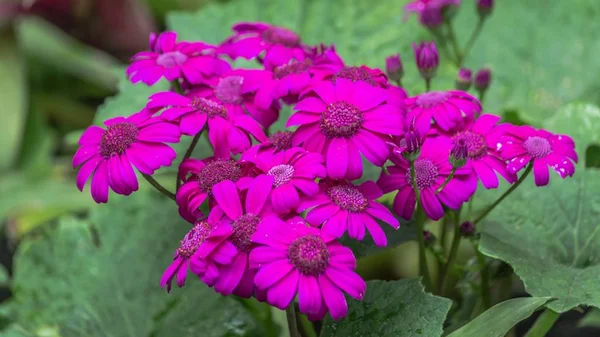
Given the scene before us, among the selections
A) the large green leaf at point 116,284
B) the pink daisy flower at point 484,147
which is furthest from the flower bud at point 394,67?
the large green leaf at point 116,284

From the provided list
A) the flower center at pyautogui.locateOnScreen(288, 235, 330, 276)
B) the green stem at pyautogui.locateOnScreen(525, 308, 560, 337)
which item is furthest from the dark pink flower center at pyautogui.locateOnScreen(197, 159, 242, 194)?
the green stem at pyautogui.locateOnScreen(525, 308, 560, 337)

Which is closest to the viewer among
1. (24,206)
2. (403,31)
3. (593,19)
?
(403,31)

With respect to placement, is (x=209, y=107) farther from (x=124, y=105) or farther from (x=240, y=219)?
(x=124, y=105)

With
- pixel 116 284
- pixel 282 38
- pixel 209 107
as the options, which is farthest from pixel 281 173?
pixel 116 284

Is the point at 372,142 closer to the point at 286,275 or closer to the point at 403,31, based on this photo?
the point at 286,275

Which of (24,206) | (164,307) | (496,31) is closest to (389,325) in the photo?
(164,307)

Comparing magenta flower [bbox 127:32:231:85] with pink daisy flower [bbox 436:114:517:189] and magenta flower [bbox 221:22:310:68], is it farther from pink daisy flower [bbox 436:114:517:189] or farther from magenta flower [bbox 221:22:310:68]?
pink daisy flower [bbox 436:114:517:189]

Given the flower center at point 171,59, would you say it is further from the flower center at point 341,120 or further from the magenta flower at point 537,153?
the magenta flower at point 537,153
